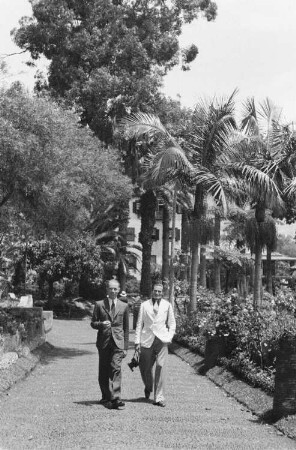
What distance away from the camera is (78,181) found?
20406mm

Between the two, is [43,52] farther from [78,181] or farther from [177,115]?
[78,181]

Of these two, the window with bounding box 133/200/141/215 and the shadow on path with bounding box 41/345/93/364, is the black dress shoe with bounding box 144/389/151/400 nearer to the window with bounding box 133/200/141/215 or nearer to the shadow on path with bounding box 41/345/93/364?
the shadow on path with bounding box 41/345/93/364

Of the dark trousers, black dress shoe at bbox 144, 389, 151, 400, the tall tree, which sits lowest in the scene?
black dress shoe at bbox 144, 389, 151, 400

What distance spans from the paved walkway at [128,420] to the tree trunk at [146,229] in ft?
82.5

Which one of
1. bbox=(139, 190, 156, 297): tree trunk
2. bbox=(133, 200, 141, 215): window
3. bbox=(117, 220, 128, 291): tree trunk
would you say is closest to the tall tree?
bbox=(139, 190, 156, 297): tree trunk

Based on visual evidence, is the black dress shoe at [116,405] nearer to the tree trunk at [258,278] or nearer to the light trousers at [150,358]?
the light trousers at [150,358]

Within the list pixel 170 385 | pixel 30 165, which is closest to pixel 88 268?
pixel 30 165

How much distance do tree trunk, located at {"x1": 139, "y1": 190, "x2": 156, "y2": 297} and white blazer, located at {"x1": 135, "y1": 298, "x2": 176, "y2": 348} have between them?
2758 cm

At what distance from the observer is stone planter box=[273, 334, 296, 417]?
1015 cm

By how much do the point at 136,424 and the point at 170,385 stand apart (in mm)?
4551

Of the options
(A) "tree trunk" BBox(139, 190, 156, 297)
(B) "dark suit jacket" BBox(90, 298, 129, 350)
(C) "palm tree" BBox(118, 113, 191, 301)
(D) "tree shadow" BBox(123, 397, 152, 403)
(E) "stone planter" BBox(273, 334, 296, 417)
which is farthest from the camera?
(A) "tree trunk" BBox(139, 190, 156, 297)

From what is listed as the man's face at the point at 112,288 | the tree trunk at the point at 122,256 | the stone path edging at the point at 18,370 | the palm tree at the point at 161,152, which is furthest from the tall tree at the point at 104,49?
the man's face at the point at 112,288

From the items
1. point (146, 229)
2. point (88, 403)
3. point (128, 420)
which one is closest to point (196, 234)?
point (88, 403)

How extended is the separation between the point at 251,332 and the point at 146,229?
26.9 meters
